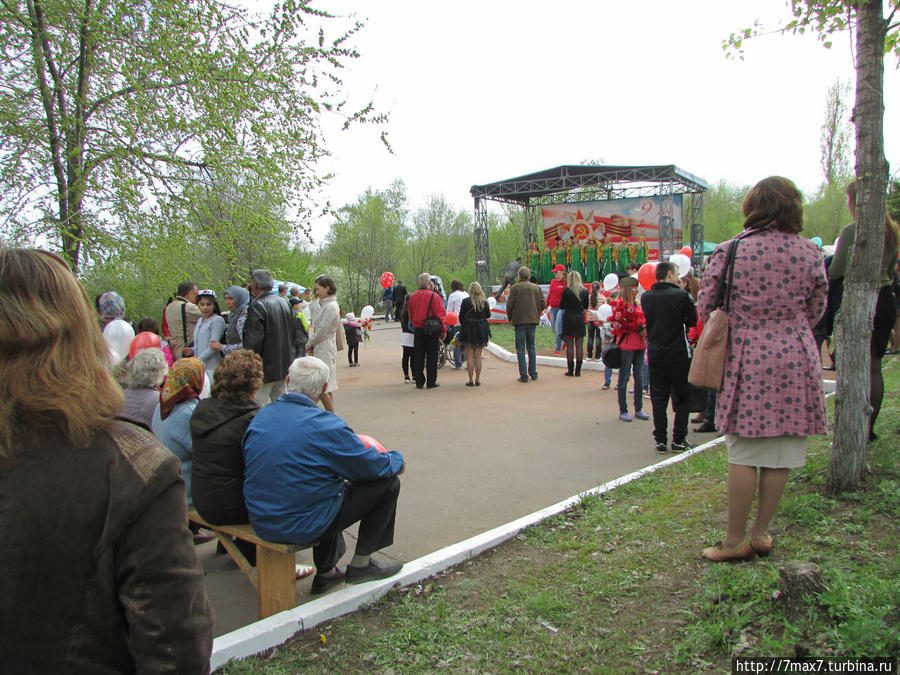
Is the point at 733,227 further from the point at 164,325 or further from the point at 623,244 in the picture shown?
the point at 164,325

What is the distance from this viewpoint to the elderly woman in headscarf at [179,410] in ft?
12.5

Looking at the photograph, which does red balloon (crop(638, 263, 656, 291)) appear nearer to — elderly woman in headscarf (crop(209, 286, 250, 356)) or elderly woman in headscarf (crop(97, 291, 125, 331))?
elderly woman in headscarf (crop(209, 286, 250, 356))

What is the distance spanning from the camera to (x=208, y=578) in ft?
12.3

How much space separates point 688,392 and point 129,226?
692 centimetres

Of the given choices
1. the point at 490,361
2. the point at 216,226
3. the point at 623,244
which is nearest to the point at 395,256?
the point at 623,244

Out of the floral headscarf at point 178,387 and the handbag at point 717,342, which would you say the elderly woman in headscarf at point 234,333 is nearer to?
the floral headscarf at point 178,387

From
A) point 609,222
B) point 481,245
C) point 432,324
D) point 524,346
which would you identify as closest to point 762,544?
point 432,324

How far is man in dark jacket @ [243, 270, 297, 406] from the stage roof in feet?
72.0

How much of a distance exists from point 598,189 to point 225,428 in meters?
26.6

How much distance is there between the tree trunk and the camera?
11.5 feet

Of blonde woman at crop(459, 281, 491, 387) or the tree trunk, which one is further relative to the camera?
blonde woman at crop(459, 281, 491, 387)

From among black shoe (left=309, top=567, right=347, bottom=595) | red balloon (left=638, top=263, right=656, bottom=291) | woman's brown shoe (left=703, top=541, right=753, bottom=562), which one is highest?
red balloon (left=638, top=263, right=656, bottom=291)

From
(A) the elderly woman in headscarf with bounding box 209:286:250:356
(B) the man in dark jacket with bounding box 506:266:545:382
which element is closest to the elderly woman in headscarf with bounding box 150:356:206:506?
(A) the elderly woman in headscarf with bounding box 209:286:250:356

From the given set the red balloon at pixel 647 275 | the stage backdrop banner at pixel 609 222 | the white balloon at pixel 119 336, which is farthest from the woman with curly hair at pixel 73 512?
the stage backdrop banner at pixel 609 222
